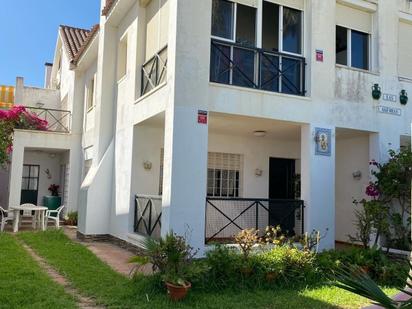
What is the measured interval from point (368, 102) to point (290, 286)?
6.11 meters

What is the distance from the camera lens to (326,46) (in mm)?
11531

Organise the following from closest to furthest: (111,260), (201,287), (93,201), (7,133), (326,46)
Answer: (201,287) < (111,260) < (326,46) < (93,201) < (7,133)

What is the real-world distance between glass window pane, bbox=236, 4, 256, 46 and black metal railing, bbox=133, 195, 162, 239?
4506 millimetres

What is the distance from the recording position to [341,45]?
40.6ft

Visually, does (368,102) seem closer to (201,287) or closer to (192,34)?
(192,34)

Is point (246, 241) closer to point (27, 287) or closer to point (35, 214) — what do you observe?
point (27, 287)

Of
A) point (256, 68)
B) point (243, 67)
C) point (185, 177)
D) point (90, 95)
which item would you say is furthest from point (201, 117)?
point (90, 95)

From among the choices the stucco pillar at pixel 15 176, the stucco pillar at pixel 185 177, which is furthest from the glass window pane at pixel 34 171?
the stucco pillar at pixel 185 177

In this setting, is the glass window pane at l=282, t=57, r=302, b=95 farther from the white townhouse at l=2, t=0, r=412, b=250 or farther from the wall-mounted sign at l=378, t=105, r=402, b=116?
the wall-mounted sign at l=378, t=105, r=402, b=116

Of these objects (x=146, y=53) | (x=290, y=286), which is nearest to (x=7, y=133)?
(x=146, y=53)

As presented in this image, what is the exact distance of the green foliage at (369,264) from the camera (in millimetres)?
8898

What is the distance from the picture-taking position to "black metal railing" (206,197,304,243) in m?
11.0

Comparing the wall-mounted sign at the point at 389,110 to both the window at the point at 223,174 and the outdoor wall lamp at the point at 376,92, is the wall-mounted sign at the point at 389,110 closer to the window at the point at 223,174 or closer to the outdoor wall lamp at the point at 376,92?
the outdoor wall lamp at the point at 376,92

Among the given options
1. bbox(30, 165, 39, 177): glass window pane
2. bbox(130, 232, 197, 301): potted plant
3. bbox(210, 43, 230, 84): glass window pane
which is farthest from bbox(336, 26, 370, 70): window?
bbox(30, 165, 39, 177): glass window pane
